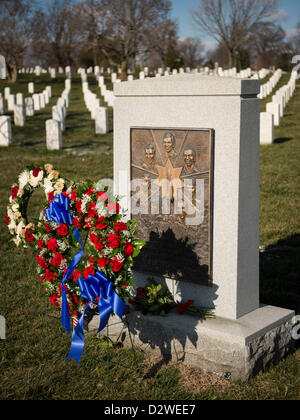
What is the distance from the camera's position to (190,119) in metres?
4.10

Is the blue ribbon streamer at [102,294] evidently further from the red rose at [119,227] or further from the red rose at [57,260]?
the red rose at [57,260]

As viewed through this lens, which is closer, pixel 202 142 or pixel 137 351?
pixel 202 142

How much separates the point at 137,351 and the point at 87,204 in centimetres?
136

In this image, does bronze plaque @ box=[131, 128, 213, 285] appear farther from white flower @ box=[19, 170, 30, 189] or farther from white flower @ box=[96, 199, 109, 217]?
white flower @ box=[19, 170, 30, 189]

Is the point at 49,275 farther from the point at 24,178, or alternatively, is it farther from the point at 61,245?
the point at 24,178

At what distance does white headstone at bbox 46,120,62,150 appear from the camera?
14.1 metres

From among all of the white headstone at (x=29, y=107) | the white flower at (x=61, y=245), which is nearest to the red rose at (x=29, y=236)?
the white flower at (x=61, y=245)

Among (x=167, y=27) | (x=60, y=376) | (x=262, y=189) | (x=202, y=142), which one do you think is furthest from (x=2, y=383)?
(x=167, y=27)

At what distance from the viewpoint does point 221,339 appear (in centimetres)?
391

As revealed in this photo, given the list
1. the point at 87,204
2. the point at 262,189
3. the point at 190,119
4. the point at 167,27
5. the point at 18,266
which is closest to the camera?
the point at 87,204

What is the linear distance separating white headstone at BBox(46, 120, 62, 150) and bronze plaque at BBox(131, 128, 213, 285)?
9991mm

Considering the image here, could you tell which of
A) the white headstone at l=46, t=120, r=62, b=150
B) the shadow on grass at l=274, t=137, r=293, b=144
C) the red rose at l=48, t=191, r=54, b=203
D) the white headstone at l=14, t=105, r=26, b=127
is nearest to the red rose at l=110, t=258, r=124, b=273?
the red rose at l=48, t=191, r=54, b=203
